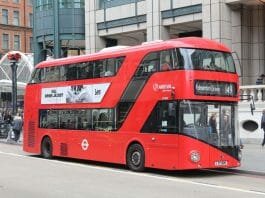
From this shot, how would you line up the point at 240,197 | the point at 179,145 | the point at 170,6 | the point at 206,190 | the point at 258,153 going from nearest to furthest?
the point at 240,197 < the point at 206,190 < the point at 179,145 < the point at 258,153 < the point at 170,6

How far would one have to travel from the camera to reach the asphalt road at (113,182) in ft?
42.3

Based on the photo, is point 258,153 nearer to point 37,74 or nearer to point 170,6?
point 37,74

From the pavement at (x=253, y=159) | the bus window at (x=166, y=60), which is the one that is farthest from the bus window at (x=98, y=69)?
the pavement at (x=253, y=159)

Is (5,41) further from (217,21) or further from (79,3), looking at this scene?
(217,21)

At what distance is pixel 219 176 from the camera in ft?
55.1

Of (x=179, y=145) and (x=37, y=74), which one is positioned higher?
(x=37, y=74)

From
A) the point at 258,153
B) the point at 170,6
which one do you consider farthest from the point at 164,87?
the point at 170,6

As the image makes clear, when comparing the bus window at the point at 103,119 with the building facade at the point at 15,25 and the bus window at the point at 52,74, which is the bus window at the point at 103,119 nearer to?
the bus window at the point at 52,74

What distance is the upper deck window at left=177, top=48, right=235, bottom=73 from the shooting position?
16.5 metres

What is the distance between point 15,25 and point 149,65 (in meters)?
86.9

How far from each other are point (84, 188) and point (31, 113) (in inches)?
421

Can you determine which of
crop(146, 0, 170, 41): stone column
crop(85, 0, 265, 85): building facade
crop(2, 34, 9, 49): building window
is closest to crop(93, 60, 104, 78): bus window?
crop(85, 0, 265, 85): building facade

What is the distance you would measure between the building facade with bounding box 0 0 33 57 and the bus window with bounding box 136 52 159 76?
82.6 meters

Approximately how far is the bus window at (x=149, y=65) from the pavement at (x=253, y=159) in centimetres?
407
